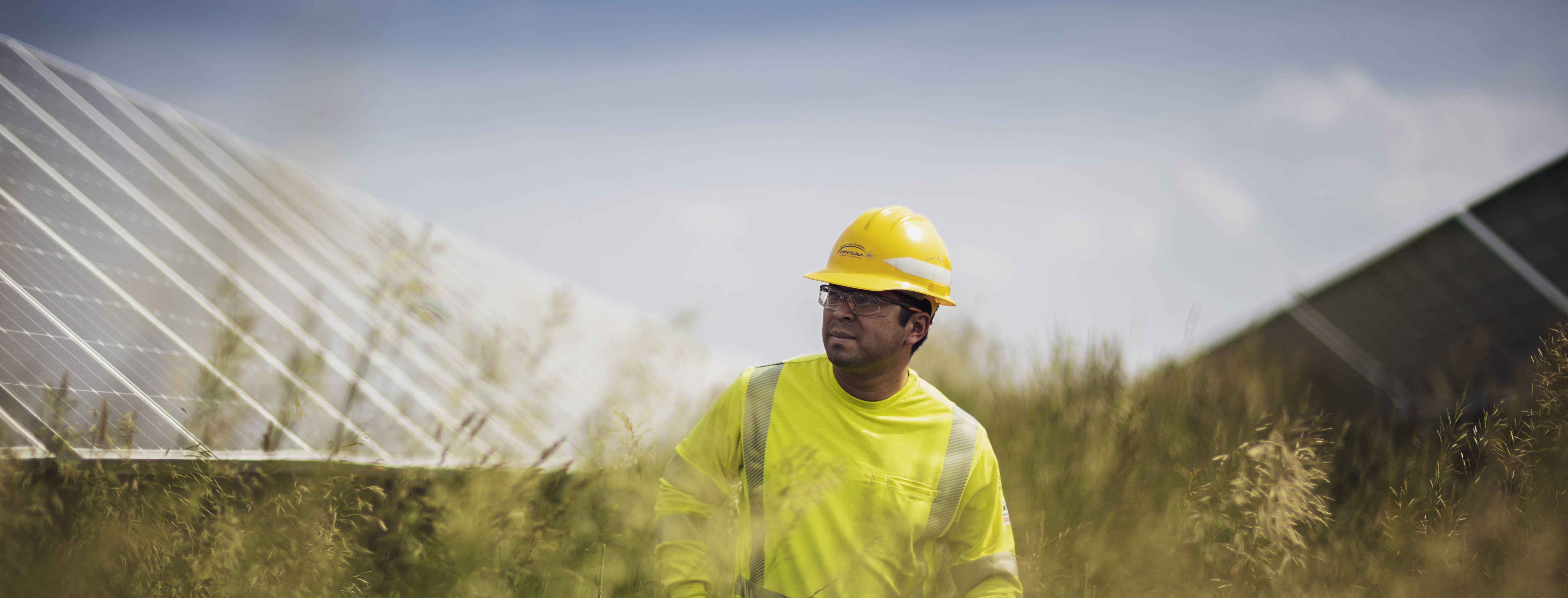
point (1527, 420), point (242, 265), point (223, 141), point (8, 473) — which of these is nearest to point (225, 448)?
point (8, 473)

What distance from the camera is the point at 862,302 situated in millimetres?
2438

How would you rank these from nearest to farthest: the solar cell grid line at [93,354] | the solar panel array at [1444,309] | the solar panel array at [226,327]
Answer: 1. the solar panel array at [226,327]
2. the solar cell grid line at [93,354]
3. the solar panel array at [1444,309]

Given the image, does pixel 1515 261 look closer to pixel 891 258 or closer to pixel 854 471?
pixel 891 258

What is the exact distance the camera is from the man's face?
2.37 metres

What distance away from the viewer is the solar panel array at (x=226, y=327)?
78.8 inches

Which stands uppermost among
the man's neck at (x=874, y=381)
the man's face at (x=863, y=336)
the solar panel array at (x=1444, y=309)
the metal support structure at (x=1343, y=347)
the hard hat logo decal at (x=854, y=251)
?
the hard hat logo decal at (x=854, y=251)

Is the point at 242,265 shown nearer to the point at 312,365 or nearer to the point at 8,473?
the point at 8,473

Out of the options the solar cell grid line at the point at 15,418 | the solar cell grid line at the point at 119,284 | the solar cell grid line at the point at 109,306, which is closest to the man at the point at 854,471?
the solar cell grid line at the point at 119,284

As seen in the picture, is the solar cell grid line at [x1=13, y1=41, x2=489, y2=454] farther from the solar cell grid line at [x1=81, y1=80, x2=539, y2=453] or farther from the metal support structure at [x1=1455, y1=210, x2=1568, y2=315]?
the metal support structure at [x1=1455, y1=210, x2=1568, y2=315]

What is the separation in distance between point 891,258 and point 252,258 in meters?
4.30

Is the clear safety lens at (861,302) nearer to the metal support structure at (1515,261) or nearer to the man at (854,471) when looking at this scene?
the man at (854,471)

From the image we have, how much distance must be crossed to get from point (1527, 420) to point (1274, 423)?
1003 mm

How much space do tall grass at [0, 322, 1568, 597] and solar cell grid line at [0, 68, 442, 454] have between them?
0.33 metres

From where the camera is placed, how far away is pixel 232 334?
177 cm
